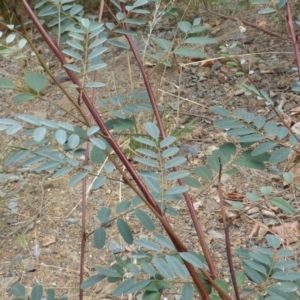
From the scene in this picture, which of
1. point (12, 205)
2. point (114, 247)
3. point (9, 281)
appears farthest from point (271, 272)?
point (12, 205)

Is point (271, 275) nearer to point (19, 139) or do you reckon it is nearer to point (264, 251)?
point (264, 251)

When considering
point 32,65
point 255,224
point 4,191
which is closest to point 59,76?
point 32,65

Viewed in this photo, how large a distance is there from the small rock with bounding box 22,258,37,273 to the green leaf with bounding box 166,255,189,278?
1125 mm

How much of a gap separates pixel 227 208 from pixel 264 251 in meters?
1.07

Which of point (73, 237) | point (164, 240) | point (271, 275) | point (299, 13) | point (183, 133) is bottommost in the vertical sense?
point (73, 237)

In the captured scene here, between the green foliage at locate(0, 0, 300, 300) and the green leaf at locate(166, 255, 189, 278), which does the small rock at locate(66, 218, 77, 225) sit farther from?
the green leaf at locate(166, 255, 189, 278)

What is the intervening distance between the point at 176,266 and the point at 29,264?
3.80 ft

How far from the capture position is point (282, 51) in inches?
108

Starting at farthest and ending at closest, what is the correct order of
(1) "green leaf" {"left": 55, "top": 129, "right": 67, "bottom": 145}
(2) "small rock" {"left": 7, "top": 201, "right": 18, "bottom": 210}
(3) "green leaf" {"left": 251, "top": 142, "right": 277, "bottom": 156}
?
(2) "small rock" {"left": 7, "top": 201, "right": 18, "bottom": 210}
(3) "green leaf" {"left": 251, "top": 142, "right": 277, "bottom": 156}
(1) "green leaf" {"left": 55, "top": 129, "right": 67, "bottom": 145}

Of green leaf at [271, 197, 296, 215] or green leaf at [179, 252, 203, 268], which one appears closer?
green leaf at [179, 252, 203, 268]

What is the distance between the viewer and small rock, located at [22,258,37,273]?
1934mm

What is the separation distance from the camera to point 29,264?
1953 mm

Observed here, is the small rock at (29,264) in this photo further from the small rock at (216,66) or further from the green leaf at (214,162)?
the small rock at (216,66)

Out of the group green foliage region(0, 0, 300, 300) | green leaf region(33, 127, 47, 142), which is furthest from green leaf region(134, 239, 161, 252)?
green leaf region(33, 127, 47, 142)
